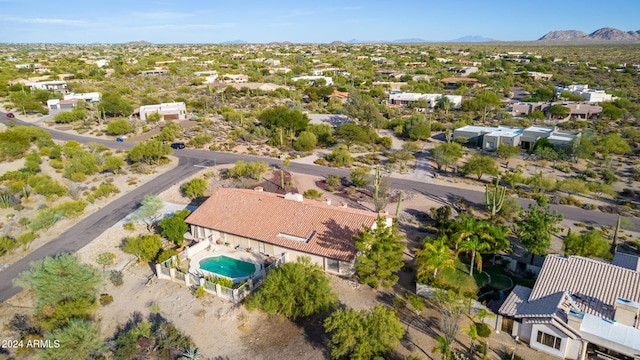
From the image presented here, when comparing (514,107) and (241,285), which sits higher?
(514,107)

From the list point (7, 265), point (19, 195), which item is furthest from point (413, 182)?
point (19, 195)

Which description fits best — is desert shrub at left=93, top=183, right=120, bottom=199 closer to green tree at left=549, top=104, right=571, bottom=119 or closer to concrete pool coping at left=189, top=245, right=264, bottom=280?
concrete pool coping at left=189, top=245, right=264, bottom=280

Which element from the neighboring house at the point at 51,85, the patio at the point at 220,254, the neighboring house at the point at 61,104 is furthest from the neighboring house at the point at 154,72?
the patio at the point at 220,254

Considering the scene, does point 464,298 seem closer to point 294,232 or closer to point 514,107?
point 294,232

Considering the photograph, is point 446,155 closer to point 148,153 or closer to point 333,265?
point 333,265

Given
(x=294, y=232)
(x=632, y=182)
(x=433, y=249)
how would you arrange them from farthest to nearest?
(x=632, y=182), (x=294, y=232), (x=433, y=249)

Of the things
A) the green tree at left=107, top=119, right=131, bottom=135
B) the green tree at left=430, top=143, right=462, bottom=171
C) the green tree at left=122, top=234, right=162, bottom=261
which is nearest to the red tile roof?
the green tree at left=122, top=234, right=162, bottom=261
